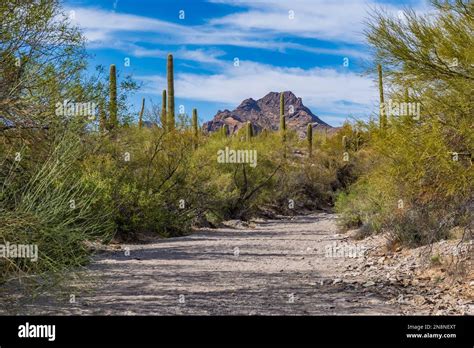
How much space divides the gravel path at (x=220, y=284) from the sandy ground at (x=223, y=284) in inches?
0.5

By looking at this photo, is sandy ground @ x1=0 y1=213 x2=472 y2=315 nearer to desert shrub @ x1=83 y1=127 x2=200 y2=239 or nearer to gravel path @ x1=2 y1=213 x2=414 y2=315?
gravel path @ x1=2 y1=213 x2=414 y2=315

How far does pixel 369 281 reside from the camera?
11945 millimetres

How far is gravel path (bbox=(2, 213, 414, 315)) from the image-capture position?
9.45 m

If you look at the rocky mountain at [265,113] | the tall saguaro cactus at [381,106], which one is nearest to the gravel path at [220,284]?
the tall saguaro cactus at [381,106]

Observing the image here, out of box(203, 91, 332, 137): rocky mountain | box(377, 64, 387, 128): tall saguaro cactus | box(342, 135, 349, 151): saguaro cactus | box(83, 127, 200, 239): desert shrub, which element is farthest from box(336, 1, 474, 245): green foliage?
box(203, 91, 332, 137): rocky mountain

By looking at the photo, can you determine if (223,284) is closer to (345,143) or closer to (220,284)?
(220,284)

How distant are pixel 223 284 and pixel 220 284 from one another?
5 cm

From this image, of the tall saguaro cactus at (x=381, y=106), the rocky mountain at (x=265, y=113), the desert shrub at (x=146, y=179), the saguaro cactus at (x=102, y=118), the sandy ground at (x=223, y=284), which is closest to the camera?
the sandy ground at (x=223, y=284)

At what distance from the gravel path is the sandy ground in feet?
0.05

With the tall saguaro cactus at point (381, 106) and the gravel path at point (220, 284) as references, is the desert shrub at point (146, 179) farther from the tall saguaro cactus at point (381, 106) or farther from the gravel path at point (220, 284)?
the tall saguaro cactus at point (381, 106)

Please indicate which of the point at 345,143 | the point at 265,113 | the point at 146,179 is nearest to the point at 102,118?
the point at 146,179

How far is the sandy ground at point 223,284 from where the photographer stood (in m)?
9.41
